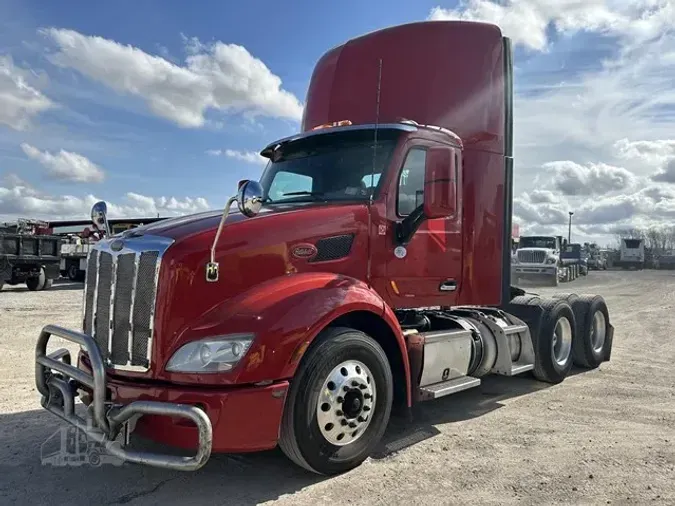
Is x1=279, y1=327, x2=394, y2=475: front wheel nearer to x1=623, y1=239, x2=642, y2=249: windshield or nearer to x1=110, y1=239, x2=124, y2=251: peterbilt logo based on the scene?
x1=110, y1=239, x2=124, y2=251: peterbilt logo

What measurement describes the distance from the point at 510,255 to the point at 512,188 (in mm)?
762

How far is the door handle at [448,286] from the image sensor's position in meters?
5.52

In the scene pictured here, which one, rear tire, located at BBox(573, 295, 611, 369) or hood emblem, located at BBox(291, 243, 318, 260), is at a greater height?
hood emblem, located at BBox(291, 243, 318, 260)

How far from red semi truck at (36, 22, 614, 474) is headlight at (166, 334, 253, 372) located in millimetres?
13

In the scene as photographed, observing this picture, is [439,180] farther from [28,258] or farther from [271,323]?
[28,258]

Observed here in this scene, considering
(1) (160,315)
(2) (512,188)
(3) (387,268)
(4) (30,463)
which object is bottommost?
(4) (30,463)

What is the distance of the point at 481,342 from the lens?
5.86 m

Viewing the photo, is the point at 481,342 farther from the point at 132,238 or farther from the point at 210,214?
the point at 132,238

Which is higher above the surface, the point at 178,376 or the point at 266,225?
the point at 266,225

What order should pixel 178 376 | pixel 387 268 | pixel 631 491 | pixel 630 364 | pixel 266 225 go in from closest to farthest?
pixel 178 376, pixel 631 491, pixel 266 225, pixel 387 268, pixel 630 364

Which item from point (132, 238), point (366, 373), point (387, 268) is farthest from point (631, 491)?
point (132, 238)

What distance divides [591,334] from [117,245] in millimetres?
6521

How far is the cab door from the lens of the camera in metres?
4.89

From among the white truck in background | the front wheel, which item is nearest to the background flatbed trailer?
the front wheel
